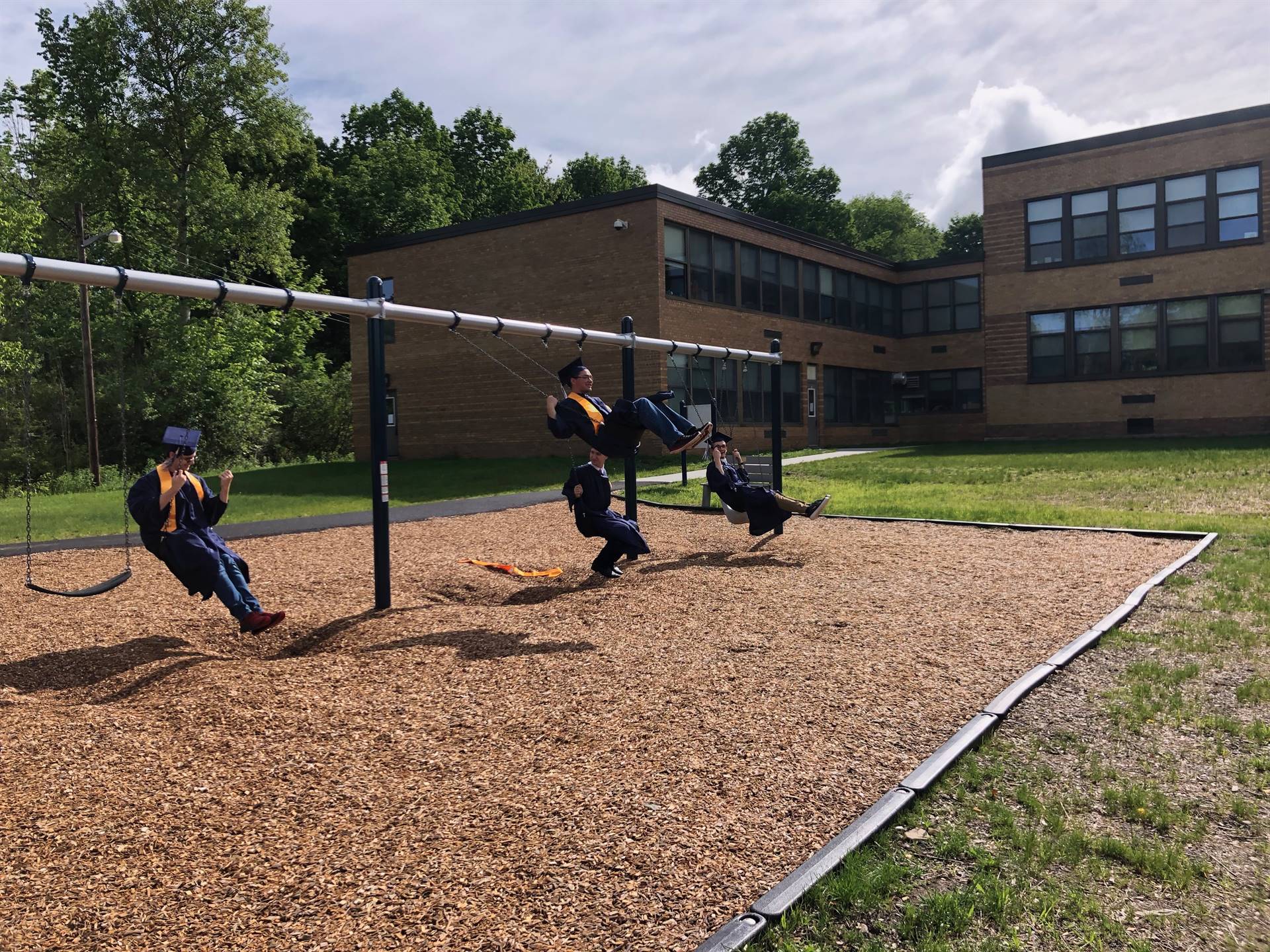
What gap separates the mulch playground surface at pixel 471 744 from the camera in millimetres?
3268

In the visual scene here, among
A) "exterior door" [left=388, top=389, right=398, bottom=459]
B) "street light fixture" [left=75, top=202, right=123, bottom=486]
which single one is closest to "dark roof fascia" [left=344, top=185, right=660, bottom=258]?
"exterior door" [left=388, top=389, right=398, bottom=459]

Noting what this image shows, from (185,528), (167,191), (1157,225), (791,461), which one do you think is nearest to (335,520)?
(185,528)

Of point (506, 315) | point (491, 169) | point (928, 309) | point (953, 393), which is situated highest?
point (491, 169)

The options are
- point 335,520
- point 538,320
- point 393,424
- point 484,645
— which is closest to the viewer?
point 484,645

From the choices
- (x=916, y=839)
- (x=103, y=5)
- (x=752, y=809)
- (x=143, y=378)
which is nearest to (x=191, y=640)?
(x=752, y=809)

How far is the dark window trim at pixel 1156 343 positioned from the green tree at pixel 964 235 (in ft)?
122

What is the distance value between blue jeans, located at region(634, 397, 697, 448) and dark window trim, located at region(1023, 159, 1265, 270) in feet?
95.6

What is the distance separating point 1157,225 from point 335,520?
2933 cm

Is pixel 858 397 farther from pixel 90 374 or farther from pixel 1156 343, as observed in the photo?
pixel 90 374

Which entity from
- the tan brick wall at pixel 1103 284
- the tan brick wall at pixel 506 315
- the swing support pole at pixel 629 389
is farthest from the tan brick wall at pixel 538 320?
the swing support pole at pixel 629 389

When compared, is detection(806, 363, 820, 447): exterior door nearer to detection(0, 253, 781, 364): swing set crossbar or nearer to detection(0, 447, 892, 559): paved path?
detection(0, 447, 892, 559): paved path

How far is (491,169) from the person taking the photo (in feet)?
184

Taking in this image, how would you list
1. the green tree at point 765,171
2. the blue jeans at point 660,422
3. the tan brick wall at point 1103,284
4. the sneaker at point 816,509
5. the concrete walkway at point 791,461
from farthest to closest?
the green tree at point 765,171, the tan brick wall at point 1103,284, the concrete walkway at point 791,461, the sneaker at point 816,509, the blue jeans at point 660,422

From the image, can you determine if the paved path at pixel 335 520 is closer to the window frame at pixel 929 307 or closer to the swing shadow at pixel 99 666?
the swing shadow at pixel 99 666
